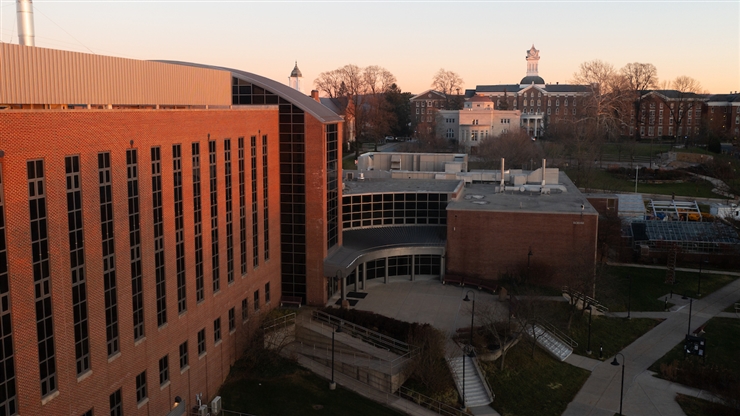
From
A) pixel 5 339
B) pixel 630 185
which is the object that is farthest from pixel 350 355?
pixel 630 185

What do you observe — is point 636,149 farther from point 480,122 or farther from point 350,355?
point 350,355

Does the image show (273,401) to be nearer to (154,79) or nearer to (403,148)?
(154,79)

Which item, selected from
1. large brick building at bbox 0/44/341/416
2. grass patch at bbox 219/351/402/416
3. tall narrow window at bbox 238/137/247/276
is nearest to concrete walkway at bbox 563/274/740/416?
grass patch at bbox 219/351/402/416

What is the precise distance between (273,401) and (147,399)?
6.22m

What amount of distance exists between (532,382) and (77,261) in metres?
21.9

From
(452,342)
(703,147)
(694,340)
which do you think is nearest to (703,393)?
(694,340)

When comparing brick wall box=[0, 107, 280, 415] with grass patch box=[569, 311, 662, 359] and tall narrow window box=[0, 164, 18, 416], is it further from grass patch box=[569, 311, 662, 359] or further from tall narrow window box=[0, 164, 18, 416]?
grass patch box=[569, 311, 662, 359]

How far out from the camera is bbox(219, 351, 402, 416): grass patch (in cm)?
2989

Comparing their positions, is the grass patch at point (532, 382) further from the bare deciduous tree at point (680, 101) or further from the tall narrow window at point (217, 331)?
the bare deciduous tree at point (680, 101)

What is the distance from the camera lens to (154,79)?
26.4m

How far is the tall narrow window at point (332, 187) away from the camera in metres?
39.9

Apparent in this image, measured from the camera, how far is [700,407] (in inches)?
1220

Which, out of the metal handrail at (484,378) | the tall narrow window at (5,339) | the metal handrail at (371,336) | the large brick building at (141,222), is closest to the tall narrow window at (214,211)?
→ the large brick building at (141,222)

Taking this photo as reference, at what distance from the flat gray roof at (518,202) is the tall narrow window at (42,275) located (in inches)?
1125
